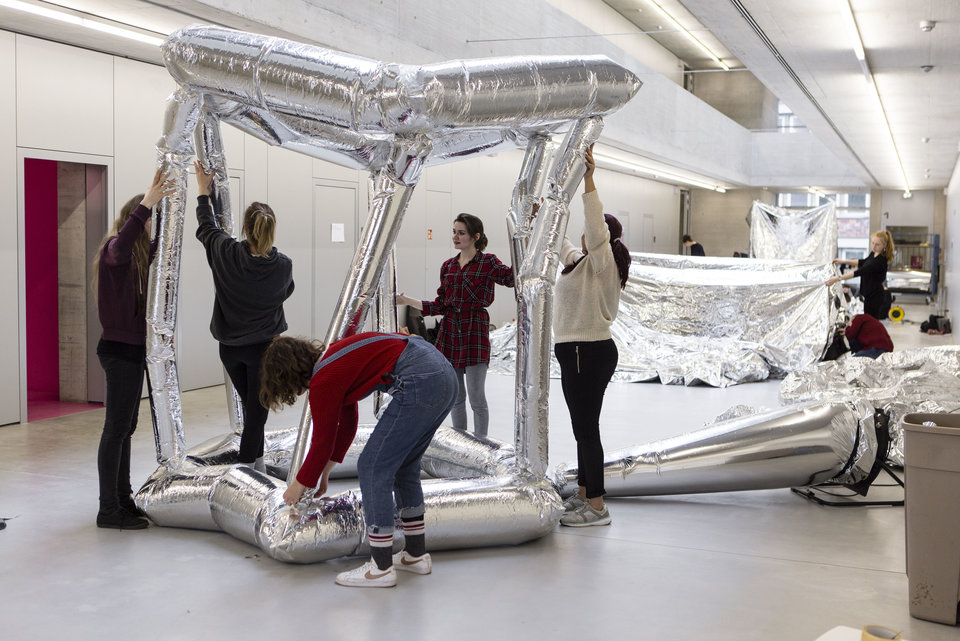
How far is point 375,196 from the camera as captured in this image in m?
4.02

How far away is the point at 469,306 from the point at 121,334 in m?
1.87

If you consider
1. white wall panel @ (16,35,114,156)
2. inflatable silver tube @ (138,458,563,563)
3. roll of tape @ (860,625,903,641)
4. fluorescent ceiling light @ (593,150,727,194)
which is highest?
fluorescent ceiling light @ (593,150,727,194)

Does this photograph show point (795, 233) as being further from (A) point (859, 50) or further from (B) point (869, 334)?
(B) point (869, 334)

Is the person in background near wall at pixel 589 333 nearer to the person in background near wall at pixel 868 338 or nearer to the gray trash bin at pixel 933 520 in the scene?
the gray trash bin at pixel 933 520

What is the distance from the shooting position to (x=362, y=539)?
3646 millimetres

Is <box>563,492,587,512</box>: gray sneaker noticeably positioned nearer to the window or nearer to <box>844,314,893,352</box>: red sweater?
<box>844,314,893,352</box>: red sweater

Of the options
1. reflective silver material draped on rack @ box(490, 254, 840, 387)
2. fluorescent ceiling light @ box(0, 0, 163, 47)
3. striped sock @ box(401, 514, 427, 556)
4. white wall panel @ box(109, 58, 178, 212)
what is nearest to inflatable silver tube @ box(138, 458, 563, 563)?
striped sock @ box(401, 514, 427, 556)

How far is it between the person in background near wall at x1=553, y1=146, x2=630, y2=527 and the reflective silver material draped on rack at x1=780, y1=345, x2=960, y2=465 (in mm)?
1697

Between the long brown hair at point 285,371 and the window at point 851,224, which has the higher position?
the window at point 851,224

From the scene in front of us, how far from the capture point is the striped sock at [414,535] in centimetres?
356

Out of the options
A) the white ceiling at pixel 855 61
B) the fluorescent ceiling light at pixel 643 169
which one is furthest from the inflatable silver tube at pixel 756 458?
the fluorescent ceiling light at pixel 643 169

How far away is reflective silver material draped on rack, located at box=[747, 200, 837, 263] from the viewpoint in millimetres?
17125

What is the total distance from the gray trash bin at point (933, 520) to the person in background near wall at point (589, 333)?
4.36ft

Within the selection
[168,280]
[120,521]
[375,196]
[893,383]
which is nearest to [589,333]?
[375,196]
